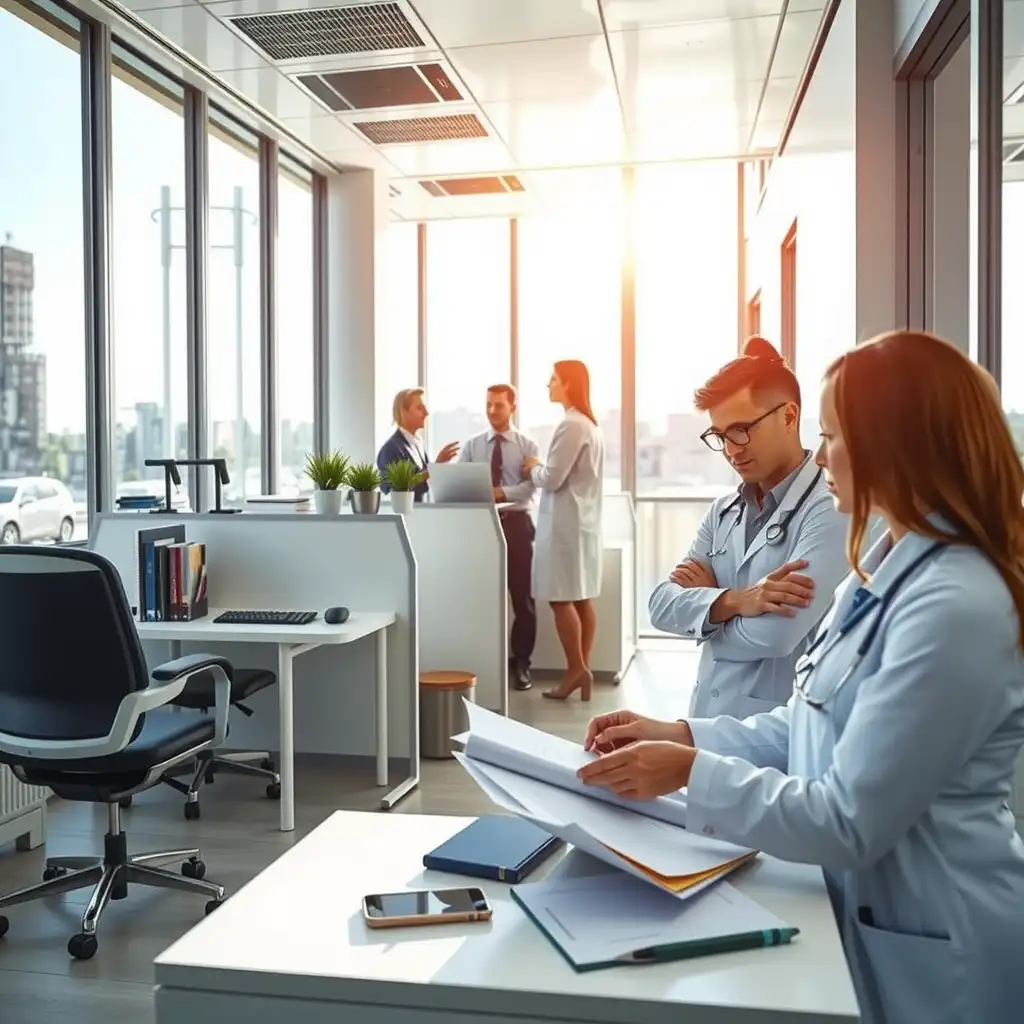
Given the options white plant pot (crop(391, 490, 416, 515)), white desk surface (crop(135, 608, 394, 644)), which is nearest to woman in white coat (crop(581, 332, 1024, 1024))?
white desk surface (crop(135, 608, 394, 644))

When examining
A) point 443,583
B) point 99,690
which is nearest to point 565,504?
point 443,583

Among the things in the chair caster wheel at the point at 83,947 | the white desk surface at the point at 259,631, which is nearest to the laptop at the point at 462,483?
the white desk surface at the point at 259,631

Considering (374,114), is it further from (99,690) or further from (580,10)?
(99,690)

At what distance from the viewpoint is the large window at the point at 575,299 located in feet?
25.6

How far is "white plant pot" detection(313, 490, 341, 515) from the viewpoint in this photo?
168 inches

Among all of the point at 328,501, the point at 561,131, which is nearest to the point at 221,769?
the point at 328,501

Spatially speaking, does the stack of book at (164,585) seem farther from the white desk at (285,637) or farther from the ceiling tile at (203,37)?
the ceiling tile at (203,37)

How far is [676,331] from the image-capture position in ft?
25.4

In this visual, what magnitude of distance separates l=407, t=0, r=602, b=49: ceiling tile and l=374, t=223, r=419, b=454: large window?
2.69 meters

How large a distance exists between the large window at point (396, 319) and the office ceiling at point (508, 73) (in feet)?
2.87

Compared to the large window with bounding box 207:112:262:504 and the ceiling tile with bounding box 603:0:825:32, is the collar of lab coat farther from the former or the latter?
the large window with bounding box 207:112:262:504

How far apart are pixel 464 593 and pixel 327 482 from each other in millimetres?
1005

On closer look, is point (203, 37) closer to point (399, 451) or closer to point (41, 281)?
point (41, 281)

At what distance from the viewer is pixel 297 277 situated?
7184 millimetres
